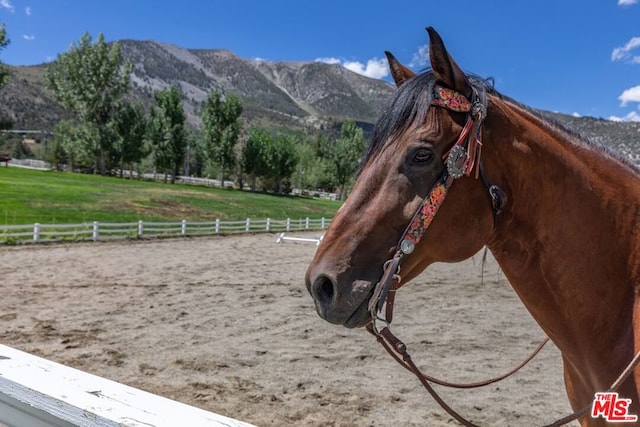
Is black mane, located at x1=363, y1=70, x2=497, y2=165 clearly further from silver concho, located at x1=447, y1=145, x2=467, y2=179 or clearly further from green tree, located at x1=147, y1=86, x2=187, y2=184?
green tree, located at x1=147, y1=86, x2=187, y2=184

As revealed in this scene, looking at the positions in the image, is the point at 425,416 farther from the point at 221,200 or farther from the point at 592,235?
the point at 221,200

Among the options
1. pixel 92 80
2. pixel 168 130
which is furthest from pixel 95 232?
pixel 168 130

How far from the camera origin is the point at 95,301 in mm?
9117

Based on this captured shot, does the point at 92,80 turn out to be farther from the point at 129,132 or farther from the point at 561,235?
the point at 561,235

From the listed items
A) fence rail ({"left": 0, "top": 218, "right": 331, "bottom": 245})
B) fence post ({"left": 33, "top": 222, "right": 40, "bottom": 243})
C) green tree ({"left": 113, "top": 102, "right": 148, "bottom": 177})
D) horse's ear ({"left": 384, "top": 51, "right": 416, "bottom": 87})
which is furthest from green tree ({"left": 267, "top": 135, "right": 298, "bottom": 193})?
horse's ear ({"left": 384, "top": 51, "right": 416, "bottom": 87})

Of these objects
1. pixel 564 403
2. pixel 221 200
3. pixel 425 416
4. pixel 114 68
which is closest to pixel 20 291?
pixel 425 416

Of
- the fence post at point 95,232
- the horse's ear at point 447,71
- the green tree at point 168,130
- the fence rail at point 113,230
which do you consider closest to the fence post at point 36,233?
the fence rail at point 113,230

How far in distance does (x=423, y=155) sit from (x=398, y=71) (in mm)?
585

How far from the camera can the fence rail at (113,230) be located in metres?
17.0

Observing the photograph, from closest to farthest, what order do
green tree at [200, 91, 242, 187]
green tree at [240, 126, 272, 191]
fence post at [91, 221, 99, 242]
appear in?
1. fence post at [91, 221, 99, 242]
2. green tree at [200, 91, 242, 187]
3. green tree at [240, 126, 272, 191]

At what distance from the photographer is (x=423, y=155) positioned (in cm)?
157

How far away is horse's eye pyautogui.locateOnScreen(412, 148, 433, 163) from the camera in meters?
1.57

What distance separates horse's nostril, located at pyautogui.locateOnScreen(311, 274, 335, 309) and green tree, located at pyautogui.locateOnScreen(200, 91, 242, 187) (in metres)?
53.8

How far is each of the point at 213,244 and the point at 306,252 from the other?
468 cm
